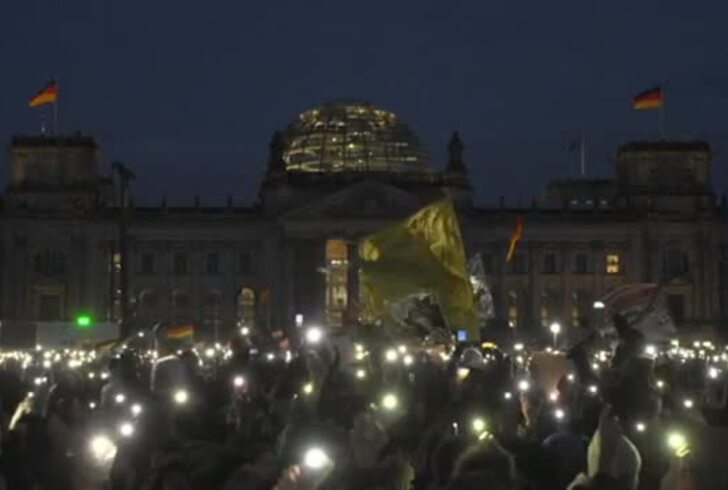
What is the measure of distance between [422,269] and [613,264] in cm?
8375

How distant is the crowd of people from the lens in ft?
32.1

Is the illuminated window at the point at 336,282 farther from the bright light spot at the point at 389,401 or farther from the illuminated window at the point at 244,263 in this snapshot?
the bright light spot at the point at 389,401

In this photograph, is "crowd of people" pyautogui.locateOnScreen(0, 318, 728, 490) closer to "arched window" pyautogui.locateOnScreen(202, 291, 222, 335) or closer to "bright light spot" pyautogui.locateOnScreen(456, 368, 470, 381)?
"bright light spot" pyautogui.locateOnScreen(456, 368, 470, 381)

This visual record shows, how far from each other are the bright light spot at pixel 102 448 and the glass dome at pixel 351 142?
331ft

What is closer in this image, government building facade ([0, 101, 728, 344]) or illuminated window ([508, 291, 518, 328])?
government building facade ([0, 101, 728, 344])

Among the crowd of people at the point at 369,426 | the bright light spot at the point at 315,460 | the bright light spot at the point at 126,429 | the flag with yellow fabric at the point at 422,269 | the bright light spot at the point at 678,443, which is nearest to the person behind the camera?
the bright light spot at the point at 315,460

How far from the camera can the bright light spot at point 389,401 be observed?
16388 mm

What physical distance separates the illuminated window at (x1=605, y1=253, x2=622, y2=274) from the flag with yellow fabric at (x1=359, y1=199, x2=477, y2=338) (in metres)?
81.6

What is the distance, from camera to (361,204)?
10762 centimetres

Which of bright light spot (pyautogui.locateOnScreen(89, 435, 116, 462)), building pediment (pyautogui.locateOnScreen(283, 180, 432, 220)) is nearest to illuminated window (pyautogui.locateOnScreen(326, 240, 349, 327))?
building pediment (pyautogui.locateOnScreen(283, 180, 432, 220))

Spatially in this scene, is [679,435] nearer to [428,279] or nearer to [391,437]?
[391,437]

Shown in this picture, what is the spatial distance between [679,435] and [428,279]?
52.5ft

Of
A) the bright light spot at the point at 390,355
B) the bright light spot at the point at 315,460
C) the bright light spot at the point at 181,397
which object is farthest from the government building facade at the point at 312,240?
the bright light spot at the point at 315,460

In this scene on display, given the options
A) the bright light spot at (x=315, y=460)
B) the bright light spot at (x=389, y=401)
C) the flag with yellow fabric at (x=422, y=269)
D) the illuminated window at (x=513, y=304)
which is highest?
the flag with yellow fabric at (x=422, y=269)
